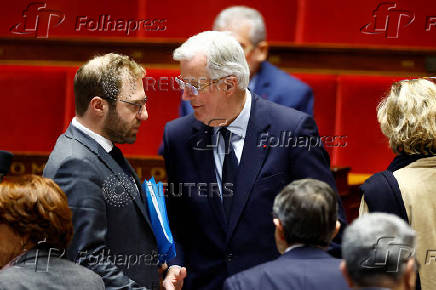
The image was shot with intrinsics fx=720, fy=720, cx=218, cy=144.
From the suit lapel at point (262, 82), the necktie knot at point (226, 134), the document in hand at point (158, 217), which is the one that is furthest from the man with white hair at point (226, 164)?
the suit lapel at point (262, 82)

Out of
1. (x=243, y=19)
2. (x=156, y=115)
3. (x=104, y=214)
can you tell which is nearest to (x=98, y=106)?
(x=104, y=214)

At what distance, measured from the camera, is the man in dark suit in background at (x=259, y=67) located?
311 centimetres

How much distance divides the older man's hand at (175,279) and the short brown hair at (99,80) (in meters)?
0.52

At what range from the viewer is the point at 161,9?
390 centimetres

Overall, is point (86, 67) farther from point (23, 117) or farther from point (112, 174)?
point (23, 117)

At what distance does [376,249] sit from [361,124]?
7.55 ft

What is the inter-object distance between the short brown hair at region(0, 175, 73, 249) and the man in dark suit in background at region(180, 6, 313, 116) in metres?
1.53

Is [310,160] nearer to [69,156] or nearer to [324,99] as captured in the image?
[69,156]

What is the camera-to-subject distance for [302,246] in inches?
60.1

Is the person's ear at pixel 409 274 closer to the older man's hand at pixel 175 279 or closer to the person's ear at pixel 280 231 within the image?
the person's ear at pixel 280 231

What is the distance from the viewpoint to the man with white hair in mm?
2064

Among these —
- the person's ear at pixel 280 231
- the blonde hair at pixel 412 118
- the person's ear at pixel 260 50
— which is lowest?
the person's ear at pixel 280 231

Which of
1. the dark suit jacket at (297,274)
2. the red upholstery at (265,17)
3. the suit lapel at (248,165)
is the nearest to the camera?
the dark suit jacket at (297,274)

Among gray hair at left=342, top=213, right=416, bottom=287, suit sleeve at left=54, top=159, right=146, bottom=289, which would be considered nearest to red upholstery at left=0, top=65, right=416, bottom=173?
suit sleeve at left=54, top=159, right=146, bottom=289
